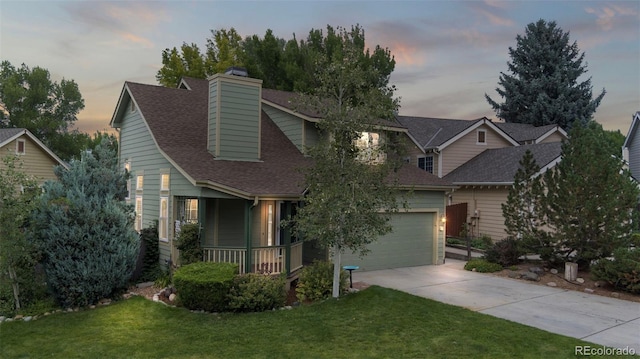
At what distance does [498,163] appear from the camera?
878 inches

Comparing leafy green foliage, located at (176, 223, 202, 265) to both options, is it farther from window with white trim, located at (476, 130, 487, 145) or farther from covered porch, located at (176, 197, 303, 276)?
window with white trim, located at (476, 130, 487, 145)

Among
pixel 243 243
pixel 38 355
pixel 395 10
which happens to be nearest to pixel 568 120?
pixel 395 10

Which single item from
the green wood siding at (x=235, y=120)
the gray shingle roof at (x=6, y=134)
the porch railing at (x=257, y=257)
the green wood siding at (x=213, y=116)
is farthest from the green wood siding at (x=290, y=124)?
the gray shingle roof at (x=6, y=134)

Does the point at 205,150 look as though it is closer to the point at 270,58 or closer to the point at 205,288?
the point at 205,288

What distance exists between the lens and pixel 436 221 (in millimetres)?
16078

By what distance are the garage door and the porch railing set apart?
3.28m

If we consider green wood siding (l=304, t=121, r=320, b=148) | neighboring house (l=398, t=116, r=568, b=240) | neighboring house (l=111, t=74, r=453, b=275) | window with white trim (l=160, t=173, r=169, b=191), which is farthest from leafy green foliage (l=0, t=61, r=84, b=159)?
green wood siding (l=304, t=121, r=320, b=148)

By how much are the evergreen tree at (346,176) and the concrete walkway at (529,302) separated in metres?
2.79

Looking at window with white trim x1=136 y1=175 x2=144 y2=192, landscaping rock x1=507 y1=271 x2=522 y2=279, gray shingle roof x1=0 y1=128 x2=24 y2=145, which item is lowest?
landscaping rock x1=507 y1=271 x2=522 y2=279

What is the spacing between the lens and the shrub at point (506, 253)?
15.1m

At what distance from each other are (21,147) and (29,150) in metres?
0.55

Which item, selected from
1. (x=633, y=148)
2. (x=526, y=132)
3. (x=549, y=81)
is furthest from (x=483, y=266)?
(x=549, y=81)

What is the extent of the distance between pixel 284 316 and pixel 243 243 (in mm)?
5030

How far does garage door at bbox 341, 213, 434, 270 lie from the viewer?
14734 mm
